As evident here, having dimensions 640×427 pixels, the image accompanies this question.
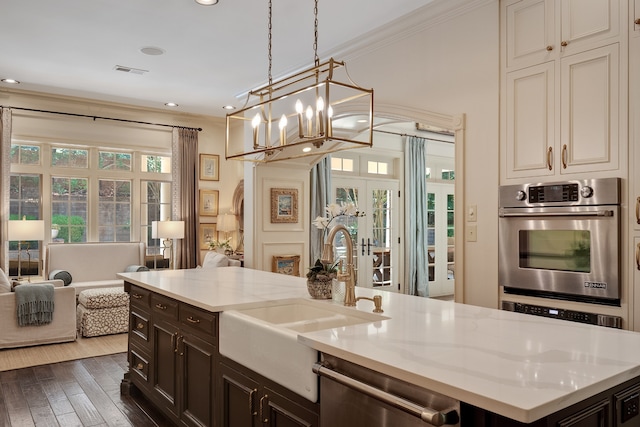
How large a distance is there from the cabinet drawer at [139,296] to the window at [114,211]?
3.79 m

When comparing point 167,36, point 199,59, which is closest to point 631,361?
point 167,36

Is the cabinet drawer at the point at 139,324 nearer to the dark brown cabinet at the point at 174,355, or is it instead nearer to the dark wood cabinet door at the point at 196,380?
the dark brown cabinet at the point at 174,355

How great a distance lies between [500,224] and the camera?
10.7 ft

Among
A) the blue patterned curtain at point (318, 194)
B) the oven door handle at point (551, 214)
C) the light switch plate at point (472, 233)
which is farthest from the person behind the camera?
the blue patterned curtain at point (318, 194)

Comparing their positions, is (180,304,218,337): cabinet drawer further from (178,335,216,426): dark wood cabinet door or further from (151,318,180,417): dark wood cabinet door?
(151,318,180,417): dark wood cabinet door

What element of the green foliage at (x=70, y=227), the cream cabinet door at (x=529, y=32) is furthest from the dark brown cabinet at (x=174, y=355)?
the green foliage at (x=70, y=227)

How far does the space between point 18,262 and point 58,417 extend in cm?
379

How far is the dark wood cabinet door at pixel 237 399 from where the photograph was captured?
6.98 feet

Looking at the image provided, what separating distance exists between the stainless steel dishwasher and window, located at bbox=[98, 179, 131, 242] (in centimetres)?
622

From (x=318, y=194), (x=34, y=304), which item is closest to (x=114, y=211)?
(x=34, y=304)

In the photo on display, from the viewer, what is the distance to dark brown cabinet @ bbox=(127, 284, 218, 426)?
2535 millimetres

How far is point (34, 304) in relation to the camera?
4.96 metres

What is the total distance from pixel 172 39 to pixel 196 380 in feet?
10.3

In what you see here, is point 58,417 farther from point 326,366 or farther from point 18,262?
point 18,262
